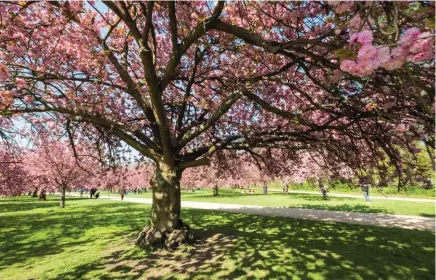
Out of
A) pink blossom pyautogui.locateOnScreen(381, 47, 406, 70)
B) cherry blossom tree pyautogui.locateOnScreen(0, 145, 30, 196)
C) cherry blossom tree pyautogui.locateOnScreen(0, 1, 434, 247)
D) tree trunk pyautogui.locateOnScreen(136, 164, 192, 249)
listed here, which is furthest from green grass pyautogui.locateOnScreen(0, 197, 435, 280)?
cherry blossom tree pyautogui.locateOnScreen(0, 145, 30, 196)

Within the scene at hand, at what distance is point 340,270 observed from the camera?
6160 millimetres

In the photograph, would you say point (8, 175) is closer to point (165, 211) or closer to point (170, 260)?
point (165, 211)

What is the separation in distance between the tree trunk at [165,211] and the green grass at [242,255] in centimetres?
57

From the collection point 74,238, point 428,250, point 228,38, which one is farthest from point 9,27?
point 428,250

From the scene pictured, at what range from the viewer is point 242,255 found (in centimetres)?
729

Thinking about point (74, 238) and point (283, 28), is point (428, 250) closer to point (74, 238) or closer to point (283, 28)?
point (283, 28)

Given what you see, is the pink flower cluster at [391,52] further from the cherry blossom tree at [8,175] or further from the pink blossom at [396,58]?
the cherry blossom tree at [8,175]

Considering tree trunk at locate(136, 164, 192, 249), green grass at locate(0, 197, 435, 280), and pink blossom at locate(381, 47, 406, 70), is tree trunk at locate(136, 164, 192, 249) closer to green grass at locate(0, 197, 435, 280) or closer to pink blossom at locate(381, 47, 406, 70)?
green grass at locate(0, 197, 435, 280)

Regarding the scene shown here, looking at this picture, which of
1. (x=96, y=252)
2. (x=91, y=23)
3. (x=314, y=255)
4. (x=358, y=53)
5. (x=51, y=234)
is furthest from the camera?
(x=51, y=234)

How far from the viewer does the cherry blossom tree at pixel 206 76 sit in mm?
4160

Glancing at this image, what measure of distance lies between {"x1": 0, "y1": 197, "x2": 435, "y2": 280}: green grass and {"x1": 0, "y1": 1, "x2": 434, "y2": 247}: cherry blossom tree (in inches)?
53.5

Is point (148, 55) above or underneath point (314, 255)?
above

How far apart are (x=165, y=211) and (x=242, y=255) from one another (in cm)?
293

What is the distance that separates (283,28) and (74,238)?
10902 mm
